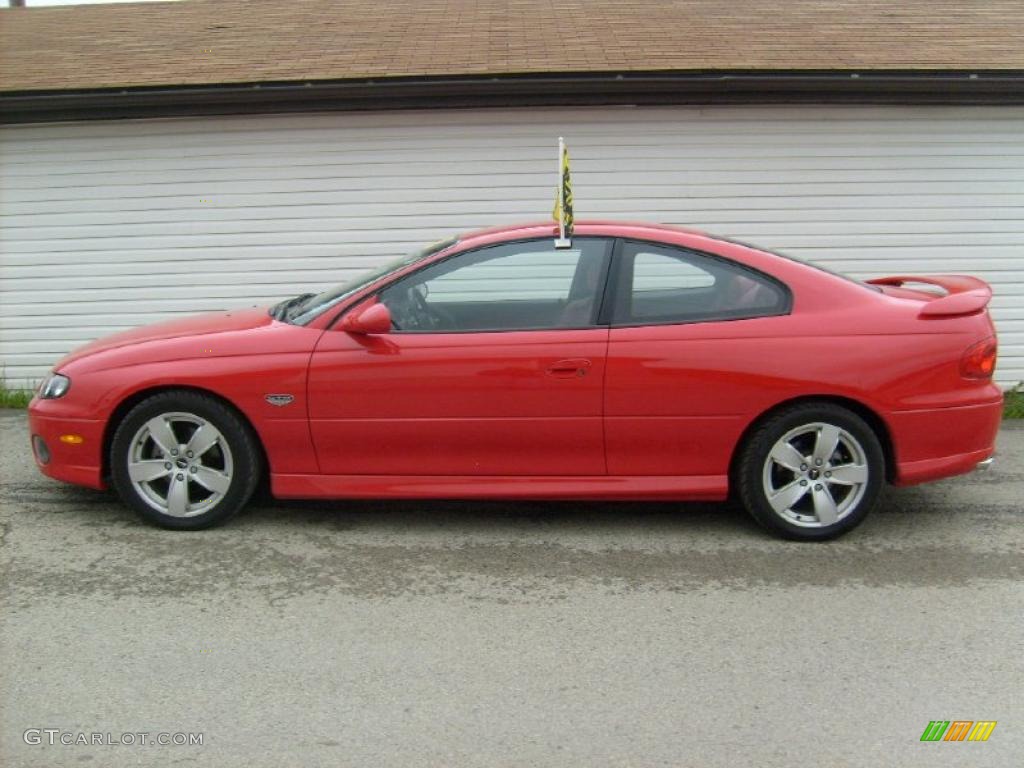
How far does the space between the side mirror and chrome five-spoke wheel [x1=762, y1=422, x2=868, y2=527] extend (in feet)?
6.41

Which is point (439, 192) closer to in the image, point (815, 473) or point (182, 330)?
point (182, 330)

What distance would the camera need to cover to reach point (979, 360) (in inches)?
181

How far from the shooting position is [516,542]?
4703 mm

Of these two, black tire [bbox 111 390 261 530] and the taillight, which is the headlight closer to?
black tire [bbox 111 390 261 530]

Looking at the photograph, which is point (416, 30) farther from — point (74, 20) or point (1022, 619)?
point (1022, 619)

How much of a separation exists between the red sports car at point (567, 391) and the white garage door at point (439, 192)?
9.89ft

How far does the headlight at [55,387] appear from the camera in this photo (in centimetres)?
475

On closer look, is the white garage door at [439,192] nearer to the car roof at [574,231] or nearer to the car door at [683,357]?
the car roof at [574,231]

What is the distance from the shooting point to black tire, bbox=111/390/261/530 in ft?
15.3

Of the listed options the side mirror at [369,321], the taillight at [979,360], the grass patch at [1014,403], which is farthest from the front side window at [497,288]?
the grass patch at [1014,403]

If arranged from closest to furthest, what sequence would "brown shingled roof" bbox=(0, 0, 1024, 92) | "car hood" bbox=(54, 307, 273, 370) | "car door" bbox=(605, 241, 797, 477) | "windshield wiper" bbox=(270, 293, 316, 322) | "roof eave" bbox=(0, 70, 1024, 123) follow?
1. "car door" bbox=(605, 241, 797, 477)
2. "car hood" bbox=(54, 307, 273, 370)
3. "windshield wiper" bbox=(270, 293, 316, 322)
4. "roof eave" bbox=(0, 70, 1024, 123)
5. "brown shingled roof" bbox=(0, 0, 1024, 92)

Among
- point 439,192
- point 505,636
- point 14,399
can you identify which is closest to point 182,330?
point 505,636

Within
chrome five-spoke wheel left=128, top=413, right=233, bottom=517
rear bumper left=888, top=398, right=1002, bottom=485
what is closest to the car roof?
rear bumper left=888, top=398, right=1002, bottom=485

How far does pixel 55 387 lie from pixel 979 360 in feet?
14.9
